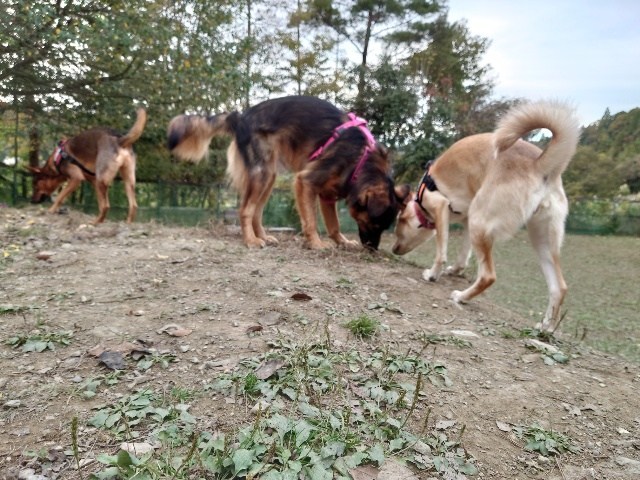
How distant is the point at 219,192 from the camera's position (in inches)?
494

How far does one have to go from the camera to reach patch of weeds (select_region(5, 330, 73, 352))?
80.2 inches

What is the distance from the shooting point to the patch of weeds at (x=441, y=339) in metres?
2.46

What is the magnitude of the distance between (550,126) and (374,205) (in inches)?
75.3

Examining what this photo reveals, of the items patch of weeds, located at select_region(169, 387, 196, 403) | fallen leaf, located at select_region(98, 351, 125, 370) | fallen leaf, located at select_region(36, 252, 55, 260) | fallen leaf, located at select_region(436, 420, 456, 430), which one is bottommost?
fallen leaf, located at select_region(436, 420, 456, 430)

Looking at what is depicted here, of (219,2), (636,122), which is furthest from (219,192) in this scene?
(636,122)

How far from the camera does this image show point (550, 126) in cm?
322

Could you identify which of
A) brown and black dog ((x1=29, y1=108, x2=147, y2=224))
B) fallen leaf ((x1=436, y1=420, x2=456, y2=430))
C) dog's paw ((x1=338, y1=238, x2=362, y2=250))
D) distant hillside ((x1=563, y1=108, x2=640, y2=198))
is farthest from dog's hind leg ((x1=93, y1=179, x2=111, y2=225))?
distant hillside ((x1=563, y1=108, x2=640, y2=198))

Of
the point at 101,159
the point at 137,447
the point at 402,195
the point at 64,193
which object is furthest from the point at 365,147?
the point at 64,193

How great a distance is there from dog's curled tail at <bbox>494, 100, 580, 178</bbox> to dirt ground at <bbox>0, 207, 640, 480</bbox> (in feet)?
4.30

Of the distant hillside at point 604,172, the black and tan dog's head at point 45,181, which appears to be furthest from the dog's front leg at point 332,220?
the distant hillside at point 604,172

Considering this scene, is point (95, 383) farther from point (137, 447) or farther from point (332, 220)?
point (332, 220)

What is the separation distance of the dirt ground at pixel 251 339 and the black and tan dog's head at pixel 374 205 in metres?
0.71

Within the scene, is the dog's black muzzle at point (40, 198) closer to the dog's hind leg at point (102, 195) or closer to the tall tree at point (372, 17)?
the dog's hind leg at point (102, 195)

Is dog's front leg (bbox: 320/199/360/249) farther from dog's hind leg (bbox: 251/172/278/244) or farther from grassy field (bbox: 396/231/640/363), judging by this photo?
grassy field (bbox: 396/231/640/363)
